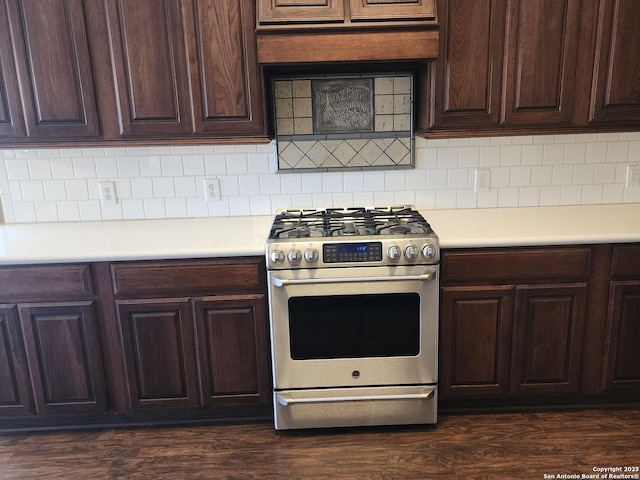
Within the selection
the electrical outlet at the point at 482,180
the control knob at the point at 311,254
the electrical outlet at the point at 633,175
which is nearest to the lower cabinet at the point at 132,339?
the control knob at the point at 311,254

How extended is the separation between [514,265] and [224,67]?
1520mm

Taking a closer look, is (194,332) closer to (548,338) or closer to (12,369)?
(12,369)

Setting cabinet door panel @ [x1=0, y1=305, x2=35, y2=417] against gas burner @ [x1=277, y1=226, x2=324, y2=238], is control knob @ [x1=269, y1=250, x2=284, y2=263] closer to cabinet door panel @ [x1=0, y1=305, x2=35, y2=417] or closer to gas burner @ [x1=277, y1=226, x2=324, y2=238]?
gas burner @ [x1=277, y1=226, x2=324, y2=238]

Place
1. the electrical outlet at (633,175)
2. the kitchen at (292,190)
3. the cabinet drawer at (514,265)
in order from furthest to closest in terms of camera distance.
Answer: the electrical outlet at (633,175) → the kitchen at (292,190) → the cabinet drawer at (514,265)

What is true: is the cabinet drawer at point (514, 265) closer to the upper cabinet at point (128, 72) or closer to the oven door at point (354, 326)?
the oven door at point (354, 326)

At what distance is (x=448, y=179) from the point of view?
9.06 ft

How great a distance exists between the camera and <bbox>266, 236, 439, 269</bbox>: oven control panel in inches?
83.7

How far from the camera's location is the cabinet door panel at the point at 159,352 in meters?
2.24

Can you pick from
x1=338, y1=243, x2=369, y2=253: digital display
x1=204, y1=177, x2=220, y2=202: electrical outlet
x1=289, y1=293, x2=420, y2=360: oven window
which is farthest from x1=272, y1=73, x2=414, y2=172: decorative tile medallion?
x1=289, y1=293, x2=420, y2=360: oven window

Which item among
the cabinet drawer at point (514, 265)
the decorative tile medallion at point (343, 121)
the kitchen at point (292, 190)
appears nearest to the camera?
the cabinet drawer at point (514, 265)

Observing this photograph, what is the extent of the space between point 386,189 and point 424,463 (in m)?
1.34

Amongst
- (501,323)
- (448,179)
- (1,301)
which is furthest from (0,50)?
(501,323)

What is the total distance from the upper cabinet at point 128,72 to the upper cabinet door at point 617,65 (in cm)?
153

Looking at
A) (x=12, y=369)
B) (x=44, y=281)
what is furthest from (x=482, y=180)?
(x=12, y=369)
